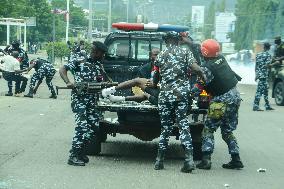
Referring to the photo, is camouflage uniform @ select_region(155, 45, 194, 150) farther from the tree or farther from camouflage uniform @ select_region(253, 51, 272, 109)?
the tree

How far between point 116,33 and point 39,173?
518 centimetres

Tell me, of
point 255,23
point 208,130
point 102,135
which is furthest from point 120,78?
point 255,23

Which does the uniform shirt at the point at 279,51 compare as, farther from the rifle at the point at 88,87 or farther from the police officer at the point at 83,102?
the rifle at the point at 88,87

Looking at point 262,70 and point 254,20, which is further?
point 254,20

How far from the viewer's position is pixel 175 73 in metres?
10.7

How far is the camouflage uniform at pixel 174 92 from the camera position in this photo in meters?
10.6

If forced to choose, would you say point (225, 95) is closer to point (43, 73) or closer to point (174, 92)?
point (174, 92)

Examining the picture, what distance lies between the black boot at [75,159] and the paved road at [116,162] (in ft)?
0.45

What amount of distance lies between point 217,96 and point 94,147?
224 centimetres

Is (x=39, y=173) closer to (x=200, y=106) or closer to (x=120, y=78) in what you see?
(x=200, y=106)

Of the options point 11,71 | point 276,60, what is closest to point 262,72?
point 276,60

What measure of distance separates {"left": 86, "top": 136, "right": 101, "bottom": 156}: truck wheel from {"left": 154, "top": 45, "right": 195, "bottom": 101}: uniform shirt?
70.8 inches

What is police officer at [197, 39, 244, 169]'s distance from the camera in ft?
36.0

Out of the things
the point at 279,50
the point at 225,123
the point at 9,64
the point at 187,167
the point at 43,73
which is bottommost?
the point at 43,73
